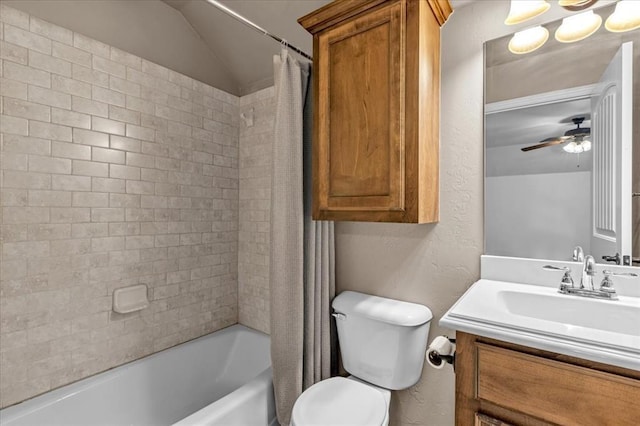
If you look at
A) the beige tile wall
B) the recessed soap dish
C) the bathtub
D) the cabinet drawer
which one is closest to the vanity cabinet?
the cabinet drawer

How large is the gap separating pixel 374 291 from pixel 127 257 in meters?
1.40

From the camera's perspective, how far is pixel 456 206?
4.62 feet

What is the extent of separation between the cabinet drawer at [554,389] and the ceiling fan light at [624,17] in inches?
45.4

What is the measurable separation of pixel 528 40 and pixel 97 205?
215 centimetres

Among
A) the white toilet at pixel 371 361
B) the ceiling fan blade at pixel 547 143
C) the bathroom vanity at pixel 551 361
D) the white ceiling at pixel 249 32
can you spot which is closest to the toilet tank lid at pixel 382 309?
the white toilet at pixel 371 361

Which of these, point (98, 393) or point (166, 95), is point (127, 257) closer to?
point (98, 393)

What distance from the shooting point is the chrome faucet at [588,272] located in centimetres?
107

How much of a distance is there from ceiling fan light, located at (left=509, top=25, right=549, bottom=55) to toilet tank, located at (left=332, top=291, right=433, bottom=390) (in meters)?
1.16

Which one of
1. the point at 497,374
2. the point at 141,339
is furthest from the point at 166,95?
the point at 497,374

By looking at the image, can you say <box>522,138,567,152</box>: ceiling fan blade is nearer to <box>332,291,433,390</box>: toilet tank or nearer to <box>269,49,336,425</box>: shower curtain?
<box>332,291,433,390</box>: toilet tank

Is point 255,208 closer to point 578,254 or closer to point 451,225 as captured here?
point 451,225

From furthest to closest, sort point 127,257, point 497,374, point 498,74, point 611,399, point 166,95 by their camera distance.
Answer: point 166,95 → point 127,257 → point 498,74 → point 497,374 → point 611,399

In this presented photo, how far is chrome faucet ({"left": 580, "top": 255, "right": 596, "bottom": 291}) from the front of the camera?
107cm

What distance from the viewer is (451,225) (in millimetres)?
1424
